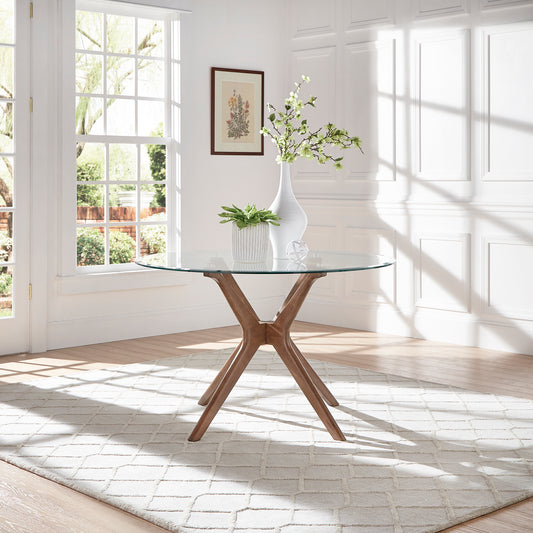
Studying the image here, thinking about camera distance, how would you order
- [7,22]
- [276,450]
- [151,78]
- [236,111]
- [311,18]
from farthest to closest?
[311,18] < [236,111] < [151,78] < [7,22] < [276,450]

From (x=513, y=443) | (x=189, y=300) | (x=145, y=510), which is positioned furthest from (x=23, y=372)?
(x=513, y=443)

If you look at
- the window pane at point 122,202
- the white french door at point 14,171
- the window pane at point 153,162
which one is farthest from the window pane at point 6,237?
the window pane at point 153,162

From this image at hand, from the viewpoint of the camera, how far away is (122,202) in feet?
20.3

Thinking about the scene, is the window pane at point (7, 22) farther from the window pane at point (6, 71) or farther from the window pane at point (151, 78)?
the window pane at point (151, 78)

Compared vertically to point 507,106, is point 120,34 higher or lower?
higher

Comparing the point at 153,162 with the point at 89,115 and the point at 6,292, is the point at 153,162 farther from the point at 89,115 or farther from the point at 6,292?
the point at 6,292

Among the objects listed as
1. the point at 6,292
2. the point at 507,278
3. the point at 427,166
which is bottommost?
the point at 6,292

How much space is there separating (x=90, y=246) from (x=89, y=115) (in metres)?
0.94

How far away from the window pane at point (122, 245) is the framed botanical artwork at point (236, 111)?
1010 millimetres

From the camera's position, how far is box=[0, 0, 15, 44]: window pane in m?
5.49

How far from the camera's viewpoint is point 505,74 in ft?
18.5

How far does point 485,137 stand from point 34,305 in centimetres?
331

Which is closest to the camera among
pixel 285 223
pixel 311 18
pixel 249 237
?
pixel 249 237

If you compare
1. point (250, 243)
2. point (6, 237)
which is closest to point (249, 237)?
point (250, 243)
